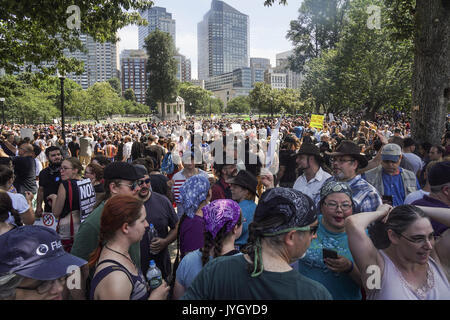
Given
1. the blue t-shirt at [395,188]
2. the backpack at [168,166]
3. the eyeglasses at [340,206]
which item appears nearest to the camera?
the eyeglasses at [340,206]

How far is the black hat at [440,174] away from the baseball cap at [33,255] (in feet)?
9.67

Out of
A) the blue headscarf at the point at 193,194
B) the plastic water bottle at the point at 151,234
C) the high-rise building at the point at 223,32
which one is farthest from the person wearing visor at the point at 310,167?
the high-rise building at the point at 223,32

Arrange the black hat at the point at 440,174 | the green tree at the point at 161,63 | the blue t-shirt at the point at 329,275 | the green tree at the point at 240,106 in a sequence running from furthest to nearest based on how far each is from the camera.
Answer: the green tree at the point at 240,106
the green tree at the point at 161,63
the black hat at the point at 440,174
the blue t-shirt at the point at 329,275

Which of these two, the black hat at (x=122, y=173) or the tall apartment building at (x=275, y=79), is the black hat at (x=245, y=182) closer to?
the black hat at (x=122, y=173)

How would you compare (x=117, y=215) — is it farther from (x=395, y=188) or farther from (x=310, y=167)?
(x=395, y=188)

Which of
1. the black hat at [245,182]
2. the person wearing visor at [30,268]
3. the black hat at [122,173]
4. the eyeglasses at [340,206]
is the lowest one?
the person wearing visor at [30,268]

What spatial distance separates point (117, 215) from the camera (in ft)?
7.06

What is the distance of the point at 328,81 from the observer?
3322 cm

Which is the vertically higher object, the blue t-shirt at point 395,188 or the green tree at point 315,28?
the green tree at point 315,28

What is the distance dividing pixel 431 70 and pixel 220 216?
27.5ft

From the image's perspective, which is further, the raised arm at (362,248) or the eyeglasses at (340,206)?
the eyeglasses at (340,206)

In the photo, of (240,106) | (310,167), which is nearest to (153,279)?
(310,167)

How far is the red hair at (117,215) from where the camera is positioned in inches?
84.4

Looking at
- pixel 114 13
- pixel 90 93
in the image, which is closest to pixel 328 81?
pixel 114 13
